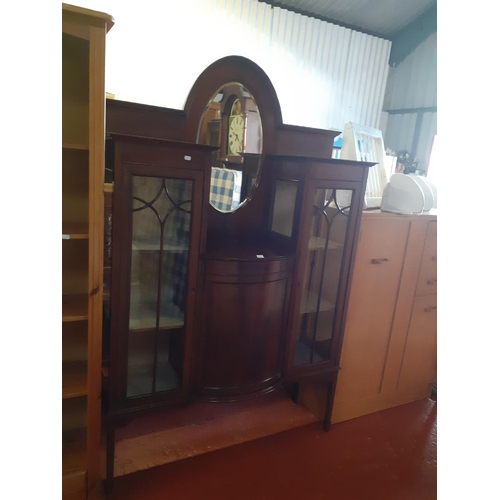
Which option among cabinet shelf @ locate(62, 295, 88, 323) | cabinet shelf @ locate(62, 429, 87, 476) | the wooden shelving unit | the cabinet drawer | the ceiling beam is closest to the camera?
the wooden shelving unit

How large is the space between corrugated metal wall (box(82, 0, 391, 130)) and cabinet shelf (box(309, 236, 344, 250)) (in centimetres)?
136

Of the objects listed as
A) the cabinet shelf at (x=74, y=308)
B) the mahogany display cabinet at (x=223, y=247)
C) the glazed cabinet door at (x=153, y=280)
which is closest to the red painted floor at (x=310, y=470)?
the mahogany display cabinet at (x=223, y=247)

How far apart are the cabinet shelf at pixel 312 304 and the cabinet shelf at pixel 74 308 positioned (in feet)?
3.12

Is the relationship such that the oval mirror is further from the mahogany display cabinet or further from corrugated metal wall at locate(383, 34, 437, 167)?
corrugated metal wall at locate(383, 34, 437, 167)

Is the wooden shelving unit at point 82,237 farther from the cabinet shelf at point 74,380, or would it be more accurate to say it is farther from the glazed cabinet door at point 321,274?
the glazed cabinet door at point 321,274

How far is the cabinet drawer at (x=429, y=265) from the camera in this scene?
2104mm

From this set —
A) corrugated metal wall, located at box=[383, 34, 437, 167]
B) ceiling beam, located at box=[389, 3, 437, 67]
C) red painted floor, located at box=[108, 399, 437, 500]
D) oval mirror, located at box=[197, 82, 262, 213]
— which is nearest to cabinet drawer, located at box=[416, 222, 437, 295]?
red painted floor, located at box=[108, 399, 437, 500]

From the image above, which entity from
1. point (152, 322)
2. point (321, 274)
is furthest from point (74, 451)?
point (321, 274)

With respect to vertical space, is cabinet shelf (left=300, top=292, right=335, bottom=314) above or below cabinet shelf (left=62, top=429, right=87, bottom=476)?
above

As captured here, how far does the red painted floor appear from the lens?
1604mm

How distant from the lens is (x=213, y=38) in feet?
9.25

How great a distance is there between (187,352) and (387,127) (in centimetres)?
356

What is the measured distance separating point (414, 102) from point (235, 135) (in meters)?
2.89
